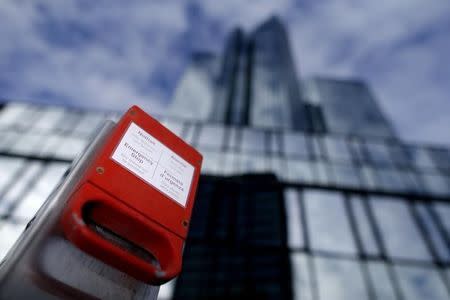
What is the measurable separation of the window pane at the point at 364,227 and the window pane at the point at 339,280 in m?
0.95

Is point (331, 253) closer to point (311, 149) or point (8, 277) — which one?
point (311, 149)

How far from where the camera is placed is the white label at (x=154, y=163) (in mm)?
1435

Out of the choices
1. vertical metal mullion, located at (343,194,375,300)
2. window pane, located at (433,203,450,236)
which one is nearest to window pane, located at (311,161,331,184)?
vertical metal mullion, located at (343,194,375,300)

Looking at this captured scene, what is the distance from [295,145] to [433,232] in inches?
264

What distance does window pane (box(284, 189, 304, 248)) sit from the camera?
38.5ft

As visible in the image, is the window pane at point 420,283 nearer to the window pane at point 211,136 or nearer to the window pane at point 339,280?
the window pane at point 339,280

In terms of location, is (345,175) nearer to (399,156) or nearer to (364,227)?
(364,227)

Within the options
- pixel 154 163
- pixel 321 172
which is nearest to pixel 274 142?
pixel 321 172

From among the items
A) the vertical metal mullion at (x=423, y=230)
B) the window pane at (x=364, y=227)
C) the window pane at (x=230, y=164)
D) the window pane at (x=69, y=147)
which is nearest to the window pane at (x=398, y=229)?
the vertical metal mullion at (x=423, y=230)

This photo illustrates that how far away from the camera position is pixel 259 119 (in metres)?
33.6

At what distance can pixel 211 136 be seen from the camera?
15344 millimetres

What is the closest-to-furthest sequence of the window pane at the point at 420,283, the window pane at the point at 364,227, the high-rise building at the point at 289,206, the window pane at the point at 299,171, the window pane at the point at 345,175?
the window pane at the point at 420,283 → the high-rise building at the point at 289,206 → the window pane at the point at 364,227 → the window pane at the point at 345,175 → the window pane at the point at 299,171

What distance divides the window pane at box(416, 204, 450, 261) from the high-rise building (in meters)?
0.05

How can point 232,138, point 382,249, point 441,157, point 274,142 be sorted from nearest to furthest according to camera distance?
Result: point 382,249, point 441,157, point 274,142, point 232,138
